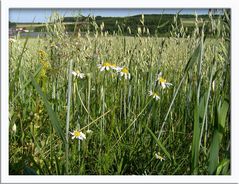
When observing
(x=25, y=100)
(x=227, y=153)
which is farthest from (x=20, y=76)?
(x=227, y=153)

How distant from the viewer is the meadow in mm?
1353

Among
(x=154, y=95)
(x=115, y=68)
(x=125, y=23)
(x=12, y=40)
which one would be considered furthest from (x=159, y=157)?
(x=12, y=40)

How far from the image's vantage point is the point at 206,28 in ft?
4.63

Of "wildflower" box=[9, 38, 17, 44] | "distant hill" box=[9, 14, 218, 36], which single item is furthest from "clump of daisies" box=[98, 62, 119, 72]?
"wildflower" box=[9, 38, 17, 44]

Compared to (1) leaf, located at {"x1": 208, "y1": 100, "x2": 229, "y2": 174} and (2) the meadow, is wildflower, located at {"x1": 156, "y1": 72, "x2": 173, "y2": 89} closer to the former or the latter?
(2) the meadow

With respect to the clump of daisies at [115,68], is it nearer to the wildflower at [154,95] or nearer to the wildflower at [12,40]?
the wildflower at [154,95]

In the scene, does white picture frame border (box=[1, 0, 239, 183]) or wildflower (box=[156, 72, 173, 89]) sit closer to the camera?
white picture frame border (box=[1, 0, 239, 183])

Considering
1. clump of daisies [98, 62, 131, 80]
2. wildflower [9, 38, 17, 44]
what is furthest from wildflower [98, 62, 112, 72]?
wildflower [9, 38, 17, 44]

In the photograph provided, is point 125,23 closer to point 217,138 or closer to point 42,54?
point 42,54

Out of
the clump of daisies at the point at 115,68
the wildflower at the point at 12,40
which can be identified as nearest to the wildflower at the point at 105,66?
the clump of daisies at the point at 115,68

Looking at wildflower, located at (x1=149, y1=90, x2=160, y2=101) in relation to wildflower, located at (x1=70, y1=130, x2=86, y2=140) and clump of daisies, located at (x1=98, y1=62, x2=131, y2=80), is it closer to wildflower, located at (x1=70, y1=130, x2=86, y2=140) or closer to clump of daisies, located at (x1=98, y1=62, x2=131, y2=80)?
clump of daisies, located at (x1=98, y1=62, x2=131, y2=80)

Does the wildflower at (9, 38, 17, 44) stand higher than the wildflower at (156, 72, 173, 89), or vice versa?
the wildflower at (9, 38, 17, 44)

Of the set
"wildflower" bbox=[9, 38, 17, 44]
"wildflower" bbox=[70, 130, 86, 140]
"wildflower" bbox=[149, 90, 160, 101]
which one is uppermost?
"wildflower" bbox=[9, 38, 17, 44]
